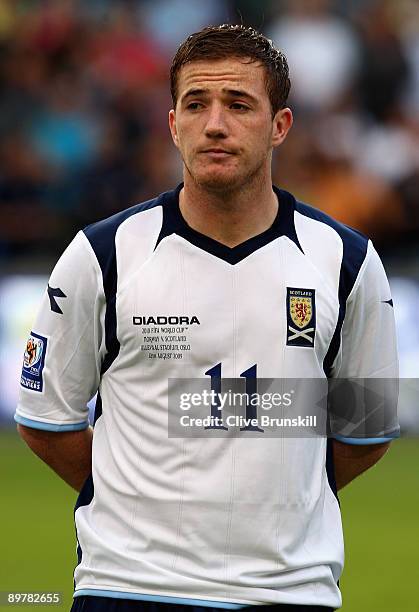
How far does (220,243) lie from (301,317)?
0.30 metres

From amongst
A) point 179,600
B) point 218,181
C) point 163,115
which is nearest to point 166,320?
point 218,181

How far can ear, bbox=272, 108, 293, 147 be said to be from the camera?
3629 mm

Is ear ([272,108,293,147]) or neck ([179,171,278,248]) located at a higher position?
ear ([272,108,293,147])

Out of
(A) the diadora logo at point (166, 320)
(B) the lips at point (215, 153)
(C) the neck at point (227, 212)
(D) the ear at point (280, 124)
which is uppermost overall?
(D) the ear at point (280, 124)

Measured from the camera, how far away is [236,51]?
3.51m

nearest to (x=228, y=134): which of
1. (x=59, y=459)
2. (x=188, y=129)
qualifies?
(x=188, y=129)

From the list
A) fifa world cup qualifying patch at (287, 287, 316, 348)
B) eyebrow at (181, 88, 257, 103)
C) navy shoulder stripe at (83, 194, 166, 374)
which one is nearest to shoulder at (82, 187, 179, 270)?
navy shoulder stripe at (83, 194, 166, 374)

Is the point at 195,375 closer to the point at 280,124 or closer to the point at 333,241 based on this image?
the point at 333,241

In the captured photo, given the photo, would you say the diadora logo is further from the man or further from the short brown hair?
the short brown hair

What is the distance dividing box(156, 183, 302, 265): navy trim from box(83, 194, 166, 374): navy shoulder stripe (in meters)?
0.13

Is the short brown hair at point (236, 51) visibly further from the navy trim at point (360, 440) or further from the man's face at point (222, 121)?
the navy trim at point (360, 440)

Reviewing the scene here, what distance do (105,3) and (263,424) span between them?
10916 millimetres

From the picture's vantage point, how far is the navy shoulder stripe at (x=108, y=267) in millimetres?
3512

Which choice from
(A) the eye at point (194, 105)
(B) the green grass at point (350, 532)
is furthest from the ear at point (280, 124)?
(B) the green grass at point (350, 532)
